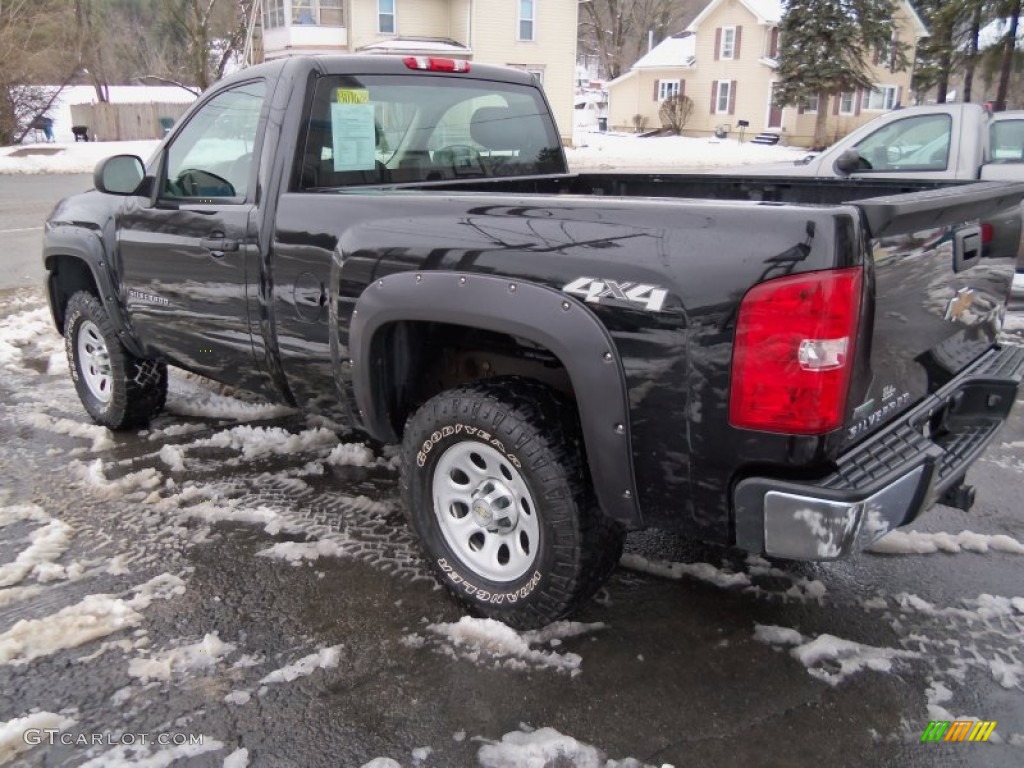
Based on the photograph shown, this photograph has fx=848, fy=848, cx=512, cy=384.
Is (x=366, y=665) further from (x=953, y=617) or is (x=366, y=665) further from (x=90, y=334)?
(x=90, y=334)

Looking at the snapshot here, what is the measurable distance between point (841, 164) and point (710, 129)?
41.6 meters

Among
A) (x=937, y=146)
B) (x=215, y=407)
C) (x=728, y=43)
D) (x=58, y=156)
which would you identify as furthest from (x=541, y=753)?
(x=728, y=43)

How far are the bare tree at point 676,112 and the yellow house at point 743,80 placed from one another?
0.58m

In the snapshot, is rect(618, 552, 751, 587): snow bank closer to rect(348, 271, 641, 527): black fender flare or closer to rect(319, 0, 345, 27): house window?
rect(348, 271, 641, 527): black fender flare

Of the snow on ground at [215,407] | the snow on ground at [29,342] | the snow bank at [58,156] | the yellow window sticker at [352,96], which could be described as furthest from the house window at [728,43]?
the yellow window sticker at [352,96]

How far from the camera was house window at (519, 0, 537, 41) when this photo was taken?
33.5 metres

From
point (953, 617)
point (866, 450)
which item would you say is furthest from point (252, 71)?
point (953, 617)

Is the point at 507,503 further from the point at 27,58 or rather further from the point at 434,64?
the point at 27,58

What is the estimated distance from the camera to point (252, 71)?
3.68 m

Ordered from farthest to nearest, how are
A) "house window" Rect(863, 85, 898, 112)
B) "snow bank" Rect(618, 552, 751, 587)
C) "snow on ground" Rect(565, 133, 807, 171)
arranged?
"house window" Rect(863, 85, 898, 112), "snow on ground" Rect(565, 133, 807, 171), "snow bank" Rect(618, 552, 751, 587)

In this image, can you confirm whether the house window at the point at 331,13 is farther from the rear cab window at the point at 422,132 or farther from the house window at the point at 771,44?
the rear cab window at the point at 422,132

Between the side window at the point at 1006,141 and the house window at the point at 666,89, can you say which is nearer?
the side window at the point at 1006,141

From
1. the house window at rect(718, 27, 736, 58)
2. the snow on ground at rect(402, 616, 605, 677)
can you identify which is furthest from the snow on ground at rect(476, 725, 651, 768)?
the house window at rect(718, 27, 736, 58)

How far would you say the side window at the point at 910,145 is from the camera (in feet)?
24.2
